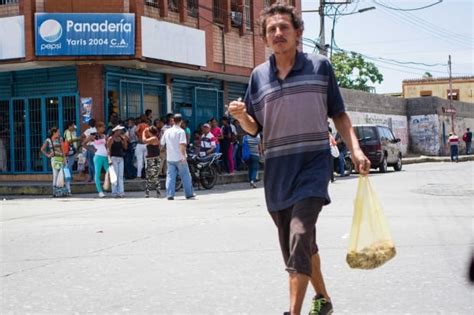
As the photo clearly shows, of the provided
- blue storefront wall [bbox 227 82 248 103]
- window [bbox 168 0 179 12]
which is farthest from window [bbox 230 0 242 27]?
window [bbox 168 0 179 12]

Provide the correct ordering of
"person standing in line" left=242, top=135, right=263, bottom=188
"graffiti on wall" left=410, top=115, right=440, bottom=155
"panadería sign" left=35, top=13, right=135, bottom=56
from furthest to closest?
"graffiti on wall" left=410, top=115, right=440, bottom=155
"panadería sign" left=35, top=13, right=135, bottom=56
"person standing in line" left=242, top=135, right=263, bottom=188

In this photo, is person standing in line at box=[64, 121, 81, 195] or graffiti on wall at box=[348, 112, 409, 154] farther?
graffiti on wall at box=[348, 112, 409, 154]

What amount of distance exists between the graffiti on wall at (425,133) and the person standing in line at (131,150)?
2938 cm

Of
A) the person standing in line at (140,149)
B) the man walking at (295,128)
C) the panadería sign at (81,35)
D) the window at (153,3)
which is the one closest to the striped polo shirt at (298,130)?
the man walking at (295,128)

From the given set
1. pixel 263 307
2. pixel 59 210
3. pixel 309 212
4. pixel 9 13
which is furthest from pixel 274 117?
pixel 9 13

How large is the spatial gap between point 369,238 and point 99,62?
16.6m

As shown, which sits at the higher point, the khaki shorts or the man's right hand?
the man's right hand

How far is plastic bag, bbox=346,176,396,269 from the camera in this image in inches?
153

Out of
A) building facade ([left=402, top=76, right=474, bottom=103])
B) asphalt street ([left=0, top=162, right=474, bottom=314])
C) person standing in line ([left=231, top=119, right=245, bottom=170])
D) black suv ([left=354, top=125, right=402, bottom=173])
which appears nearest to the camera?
asphalt street ([left=0, top=162, right=474, bottom=314])

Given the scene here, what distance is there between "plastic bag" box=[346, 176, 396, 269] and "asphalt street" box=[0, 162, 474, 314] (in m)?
0.89

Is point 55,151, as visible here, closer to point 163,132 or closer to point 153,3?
point 163,132

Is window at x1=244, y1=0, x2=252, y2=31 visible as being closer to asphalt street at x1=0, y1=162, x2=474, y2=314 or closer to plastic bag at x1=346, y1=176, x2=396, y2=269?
asphalt street at x1=0, y1=162, x2=474, y2=314

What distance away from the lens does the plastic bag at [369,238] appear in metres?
3.89

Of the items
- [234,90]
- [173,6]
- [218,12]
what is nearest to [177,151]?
[173,6]
